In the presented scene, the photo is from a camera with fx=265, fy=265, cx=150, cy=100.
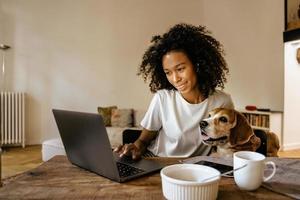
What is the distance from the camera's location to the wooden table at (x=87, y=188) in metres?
0.66

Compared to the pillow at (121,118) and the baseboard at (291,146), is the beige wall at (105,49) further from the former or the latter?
the pillow at (121,118)

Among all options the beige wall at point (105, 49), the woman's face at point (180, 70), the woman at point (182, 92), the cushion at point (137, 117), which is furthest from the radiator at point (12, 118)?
the woman's face at point (180, 70)

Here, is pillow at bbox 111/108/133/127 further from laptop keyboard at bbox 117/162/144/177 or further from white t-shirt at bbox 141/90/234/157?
laptop keyboard at bbox 117/162/144/177

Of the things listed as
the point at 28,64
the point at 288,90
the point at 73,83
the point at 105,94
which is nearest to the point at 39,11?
the point at 28,64

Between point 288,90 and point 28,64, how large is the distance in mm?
4004

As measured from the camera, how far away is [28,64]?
166 inches

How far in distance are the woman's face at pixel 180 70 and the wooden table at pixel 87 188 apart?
552 mm

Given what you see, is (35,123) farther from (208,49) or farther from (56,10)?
(208,49)

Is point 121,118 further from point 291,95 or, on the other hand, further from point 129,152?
point 129,152

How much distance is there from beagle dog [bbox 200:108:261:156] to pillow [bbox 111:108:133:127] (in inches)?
113

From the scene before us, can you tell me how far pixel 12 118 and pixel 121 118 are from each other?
1709 mm

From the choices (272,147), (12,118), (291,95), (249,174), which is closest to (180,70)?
(272,147)

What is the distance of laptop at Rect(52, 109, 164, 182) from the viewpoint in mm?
724

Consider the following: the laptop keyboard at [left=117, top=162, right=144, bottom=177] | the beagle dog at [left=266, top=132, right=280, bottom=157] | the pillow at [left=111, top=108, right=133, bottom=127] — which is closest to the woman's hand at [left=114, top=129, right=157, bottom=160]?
the laptop keyboard at [left=117, top=162, right=144, bottom=177]
